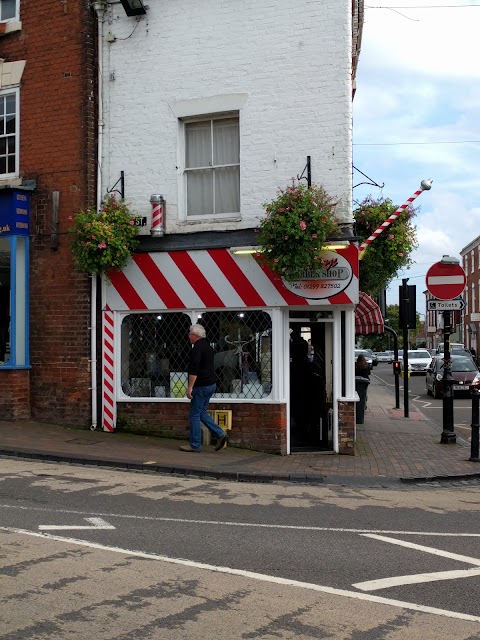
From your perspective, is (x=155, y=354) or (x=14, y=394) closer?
(x=155, y=354)

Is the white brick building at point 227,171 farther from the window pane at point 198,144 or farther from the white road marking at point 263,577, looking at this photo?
the white road marking at point 263,577

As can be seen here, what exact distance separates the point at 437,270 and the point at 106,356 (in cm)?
602

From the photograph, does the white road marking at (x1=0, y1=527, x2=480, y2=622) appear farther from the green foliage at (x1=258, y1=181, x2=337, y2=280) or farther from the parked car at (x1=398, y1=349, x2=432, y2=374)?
the parked car at (x1=398, y1=349, x2=432, y2=374)

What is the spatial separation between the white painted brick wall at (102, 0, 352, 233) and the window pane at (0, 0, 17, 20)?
2.05 m

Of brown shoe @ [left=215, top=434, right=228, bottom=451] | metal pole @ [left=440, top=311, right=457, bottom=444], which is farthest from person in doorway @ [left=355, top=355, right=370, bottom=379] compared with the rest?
brown shoe @ [left=215, top=434, right=228, bottom=451]

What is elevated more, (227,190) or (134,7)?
(134,7)

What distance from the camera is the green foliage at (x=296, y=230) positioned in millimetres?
11266

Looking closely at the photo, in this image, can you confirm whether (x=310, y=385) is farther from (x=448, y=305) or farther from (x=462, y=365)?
(x=462, y=365)

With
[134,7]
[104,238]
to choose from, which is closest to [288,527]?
[104,238]

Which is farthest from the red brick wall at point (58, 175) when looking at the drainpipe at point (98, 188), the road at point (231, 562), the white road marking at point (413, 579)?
the white road marking at point (413, 579)

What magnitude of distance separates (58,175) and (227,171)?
3021 mm

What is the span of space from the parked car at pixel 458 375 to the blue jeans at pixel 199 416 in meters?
15.0

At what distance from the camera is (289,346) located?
12617mm

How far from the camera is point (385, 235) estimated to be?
13461 millimetres
